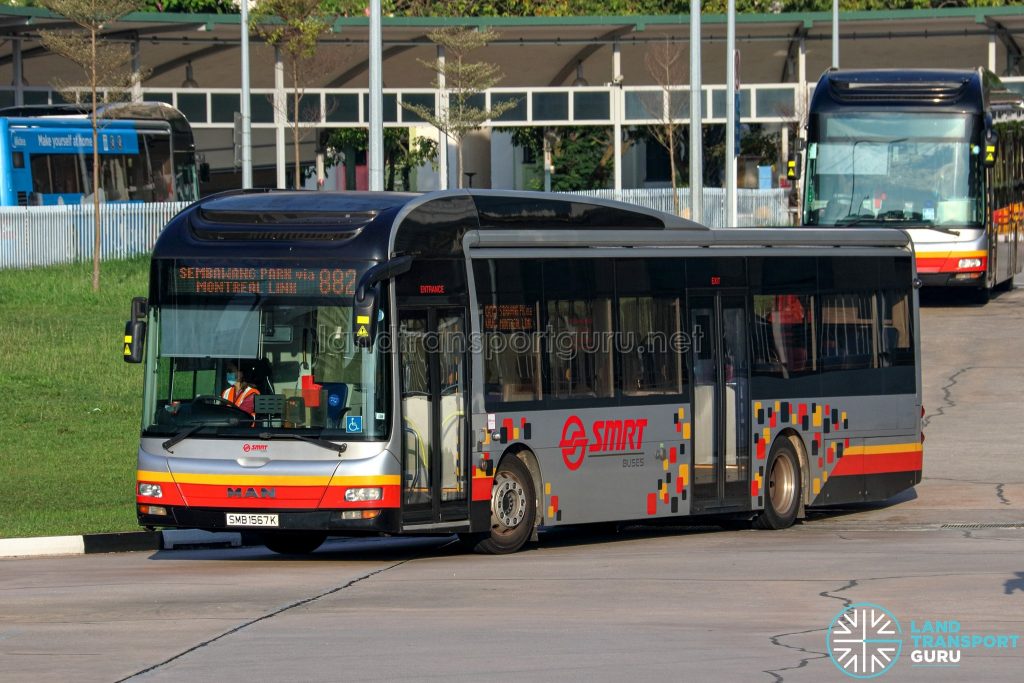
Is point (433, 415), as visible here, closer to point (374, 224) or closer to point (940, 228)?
point (374, 224)

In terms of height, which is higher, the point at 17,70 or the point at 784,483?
the point at 17,70

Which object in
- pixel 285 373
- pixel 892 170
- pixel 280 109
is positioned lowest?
pixel 285 373

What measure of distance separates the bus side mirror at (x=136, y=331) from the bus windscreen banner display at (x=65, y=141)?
3091 cm

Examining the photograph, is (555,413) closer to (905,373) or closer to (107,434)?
(905,373)

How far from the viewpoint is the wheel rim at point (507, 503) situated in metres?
13.8

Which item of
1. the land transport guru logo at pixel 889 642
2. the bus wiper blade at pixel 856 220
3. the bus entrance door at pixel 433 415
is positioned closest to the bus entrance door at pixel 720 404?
the bus entrance door at pixel 433 415

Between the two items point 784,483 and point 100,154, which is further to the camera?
point 100,154

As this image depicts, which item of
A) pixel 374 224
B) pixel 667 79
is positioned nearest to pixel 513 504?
pixel 374 224

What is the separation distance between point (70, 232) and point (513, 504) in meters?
24.5

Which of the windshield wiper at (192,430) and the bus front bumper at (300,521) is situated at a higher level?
the windshield wiper at (192,430)

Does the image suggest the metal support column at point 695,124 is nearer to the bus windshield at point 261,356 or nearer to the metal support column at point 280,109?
the bus windshield at point 261,356

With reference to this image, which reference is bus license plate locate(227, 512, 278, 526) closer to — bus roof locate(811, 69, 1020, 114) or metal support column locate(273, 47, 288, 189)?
bus roof locate(811, 69, 1020, 114)

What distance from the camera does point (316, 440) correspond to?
1284cm

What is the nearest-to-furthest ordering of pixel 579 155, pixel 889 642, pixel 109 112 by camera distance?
pixel 889 642 → pixel 109 112 → pixel 579 155
